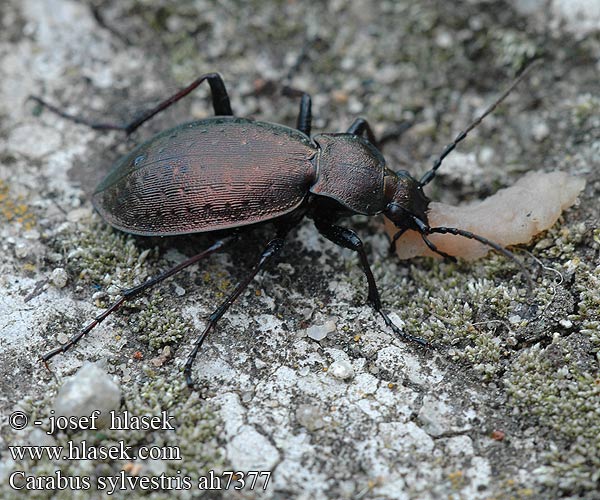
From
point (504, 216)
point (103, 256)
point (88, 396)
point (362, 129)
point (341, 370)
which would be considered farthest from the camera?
point (362, 129)

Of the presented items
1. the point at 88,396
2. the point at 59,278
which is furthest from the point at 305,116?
the point at 88,396

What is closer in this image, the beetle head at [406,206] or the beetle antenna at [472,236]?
the beetle antenna at [472,236]

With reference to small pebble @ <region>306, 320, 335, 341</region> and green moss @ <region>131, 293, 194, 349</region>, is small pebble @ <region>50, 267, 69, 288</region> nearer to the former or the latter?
green moss @ <region>131, 293, 194, 349</region>

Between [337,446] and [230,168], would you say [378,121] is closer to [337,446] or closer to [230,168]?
[230,168]

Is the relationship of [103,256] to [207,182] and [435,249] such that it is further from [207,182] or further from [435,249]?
[435,249]

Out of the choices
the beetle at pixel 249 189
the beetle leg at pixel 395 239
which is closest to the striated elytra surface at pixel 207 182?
the beetle at pixel 249 189

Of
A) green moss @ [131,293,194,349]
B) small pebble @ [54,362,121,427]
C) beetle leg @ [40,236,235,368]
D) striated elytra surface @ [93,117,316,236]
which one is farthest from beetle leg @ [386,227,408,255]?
small pebble @ [54,362,121,427]

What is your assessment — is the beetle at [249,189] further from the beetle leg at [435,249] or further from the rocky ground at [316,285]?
the rocky ground at [316,285]

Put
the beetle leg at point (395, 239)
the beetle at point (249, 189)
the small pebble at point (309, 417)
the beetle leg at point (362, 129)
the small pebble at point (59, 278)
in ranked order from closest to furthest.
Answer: the small pebble at point (309, 417)
the beetle at point (249, 189)
the small pebble at point (59, 278)
the beetle leg at point (395, 239)
the beetle leg at point (362, 129)
